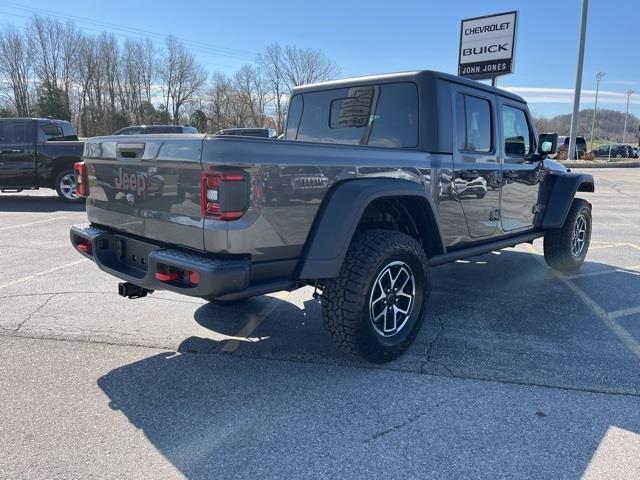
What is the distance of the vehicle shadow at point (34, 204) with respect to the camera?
10805 millimetres

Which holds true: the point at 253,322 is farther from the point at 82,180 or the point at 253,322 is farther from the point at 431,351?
the point at 82,180

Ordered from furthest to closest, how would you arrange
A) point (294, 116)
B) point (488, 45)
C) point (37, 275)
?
point (488, 45), point (37, 275), point (294, 116)

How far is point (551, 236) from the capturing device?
5984 mm

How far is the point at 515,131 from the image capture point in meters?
5.19

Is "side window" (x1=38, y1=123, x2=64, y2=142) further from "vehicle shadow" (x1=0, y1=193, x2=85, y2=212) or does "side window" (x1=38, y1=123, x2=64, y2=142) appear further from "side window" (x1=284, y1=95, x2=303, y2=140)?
"side window" (x1=284, y1=95, x2=303, y2=140)

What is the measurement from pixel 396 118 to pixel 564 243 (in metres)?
3.05

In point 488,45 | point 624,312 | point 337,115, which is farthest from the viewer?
point 488,45

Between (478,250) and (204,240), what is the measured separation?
2.72 m

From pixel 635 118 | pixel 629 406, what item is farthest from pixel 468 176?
pixel 635 118

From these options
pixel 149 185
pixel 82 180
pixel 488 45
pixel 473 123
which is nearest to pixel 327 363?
pixel 149 185

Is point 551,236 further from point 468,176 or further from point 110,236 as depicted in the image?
Answer: point 110,236

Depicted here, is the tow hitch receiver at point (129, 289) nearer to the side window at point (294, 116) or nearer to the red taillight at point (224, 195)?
the red taillight at point (224, 195)

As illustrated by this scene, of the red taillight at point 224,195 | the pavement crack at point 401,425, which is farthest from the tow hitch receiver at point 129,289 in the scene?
the pavement crack at point 401,425

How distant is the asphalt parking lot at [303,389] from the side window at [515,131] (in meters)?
1.49
